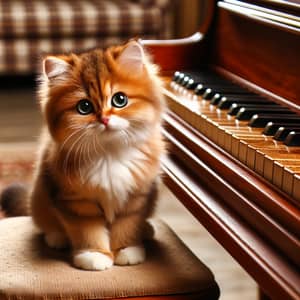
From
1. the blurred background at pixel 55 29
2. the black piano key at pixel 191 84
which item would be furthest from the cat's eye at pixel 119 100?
the blurred background at pixel 55 29

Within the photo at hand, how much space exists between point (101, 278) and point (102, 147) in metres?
0.25

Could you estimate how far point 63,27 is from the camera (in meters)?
5.03

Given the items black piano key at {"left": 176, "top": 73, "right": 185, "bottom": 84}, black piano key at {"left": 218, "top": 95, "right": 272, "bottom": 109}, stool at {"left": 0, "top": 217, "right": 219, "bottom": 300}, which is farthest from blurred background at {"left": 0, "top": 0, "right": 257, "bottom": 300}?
stool at {"left": 0, "top": 217, "right": 219, "bottom": 300}

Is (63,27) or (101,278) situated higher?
(101,278)

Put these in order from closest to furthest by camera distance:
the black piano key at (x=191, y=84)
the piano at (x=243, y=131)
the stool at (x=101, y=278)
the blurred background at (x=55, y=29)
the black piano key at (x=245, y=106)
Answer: the piano at (x=243, y=131), the stool at (x=101, y=278), the black piano key at (x=245, y=106), the black piano key at (x=191, y=84), the blurred background at (x=55, y=29)

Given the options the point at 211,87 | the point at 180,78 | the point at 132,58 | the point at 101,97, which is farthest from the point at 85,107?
the point at 180,78

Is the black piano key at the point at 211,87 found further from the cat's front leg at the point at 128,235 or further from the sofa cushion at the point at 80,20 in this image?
the sofa cushion at the point at 80,20

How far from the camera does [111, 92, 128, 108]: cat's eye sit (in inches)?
52.9

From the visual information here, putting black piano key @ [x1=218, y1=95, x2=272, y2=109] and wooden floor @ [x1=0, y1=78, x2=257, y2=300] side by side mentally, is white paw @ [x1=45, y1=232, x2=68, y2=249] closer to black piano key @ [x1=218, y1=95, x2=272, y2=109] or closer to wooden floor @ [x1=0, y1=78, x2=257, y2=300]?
black piano key @ [x1=218, y1=95, x2=272, y2=109]

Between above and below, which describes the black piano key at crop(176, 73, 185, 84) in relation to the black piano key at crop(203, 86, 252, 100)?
below

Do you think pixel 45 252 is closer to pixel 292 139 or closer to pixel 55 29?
pixel 292 139

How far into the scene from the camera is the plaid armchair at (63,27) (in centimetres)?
499

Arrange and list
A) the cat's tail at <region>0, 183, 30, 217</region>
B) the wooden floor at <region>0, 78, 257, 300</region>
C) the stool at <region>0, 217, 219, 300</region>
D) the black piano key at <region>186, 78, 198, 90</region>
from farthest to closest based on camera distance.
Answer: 1. the wooden floor at <region>0, 78, 257, 300</region>
2. the black piano key at <region>186, 78, 198, 90</region>
3. the cat's tail at <region>0, 183, 30, 217</region>
4. the stool at <region>0, 217, 219, 300</region>

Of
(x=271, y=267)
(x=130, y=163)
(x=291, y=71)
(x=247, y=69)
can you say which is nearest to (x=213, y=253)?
(x=247, y=69)
